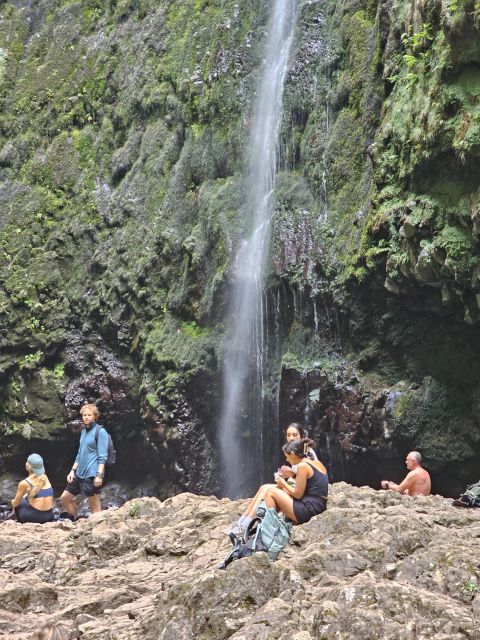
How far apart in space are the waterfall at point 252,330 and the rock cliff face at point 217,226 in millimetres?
304

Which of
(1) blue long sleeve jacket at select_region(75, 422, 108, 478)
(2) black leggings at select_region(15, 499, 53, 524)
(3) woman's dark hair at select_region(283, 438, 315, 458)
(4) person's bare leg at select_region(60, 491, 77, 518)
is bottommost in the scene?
(4) person's bare leg at select_region(60, 491, 77, 518)

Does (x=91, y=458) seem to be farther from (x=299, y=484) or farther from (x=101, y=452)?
(x=299, y=484)

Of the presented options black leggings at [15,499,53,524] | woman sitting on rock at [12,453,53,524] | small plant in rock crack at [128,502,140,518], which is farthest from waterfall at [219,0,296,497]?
black leggings at [15,499,53,524]

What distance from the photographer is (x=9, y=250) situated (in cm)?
1878

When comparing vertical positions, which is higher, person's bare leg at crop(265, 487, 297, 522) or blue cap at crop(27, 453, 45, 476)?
person's bare leg at crop(265, 487, 297, 522)

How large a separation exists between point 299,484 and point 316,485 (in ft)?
0.57

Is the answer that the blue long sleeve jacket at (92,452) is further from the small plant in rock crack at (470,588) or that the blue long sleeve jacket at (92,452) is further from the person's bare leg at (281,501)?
the small plant in rock crack at (470,588)

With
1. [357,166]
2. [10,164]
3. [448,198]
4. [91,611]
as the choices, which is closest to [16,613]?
[91,611]

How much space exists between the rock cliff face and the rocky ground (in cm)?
383

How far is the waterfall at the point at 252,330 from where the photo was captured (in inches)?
571

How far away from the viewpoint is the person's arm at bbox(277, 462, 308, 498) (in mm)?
6832

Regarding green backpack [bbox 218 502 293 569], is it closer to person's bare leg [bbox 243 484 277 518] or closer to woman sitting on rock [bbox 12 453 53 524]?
person's bare leg [bbox 243 484 277 518]

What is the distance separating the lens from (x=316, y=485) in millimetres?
6949

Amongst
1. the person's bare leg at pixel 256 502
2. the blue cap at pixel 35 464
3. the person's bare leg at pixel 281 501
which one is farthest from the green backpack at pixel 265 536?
the blue cap at pixel 35 464
